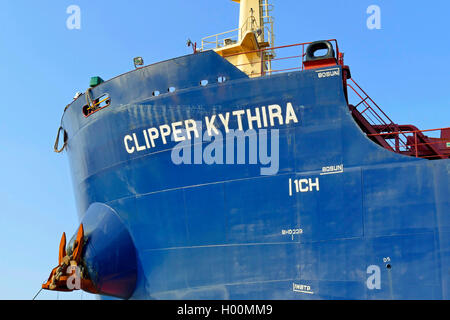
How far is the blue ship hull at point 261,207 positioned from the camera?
1151cm

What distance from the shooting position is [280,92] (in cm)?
1295

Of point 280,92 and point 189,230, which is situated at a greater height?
point 280,92

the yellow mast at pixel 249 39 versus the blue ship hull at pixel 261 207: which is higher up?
the yellow mast at pixel 249 39

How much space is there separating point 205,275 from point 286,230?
2308 millimetres

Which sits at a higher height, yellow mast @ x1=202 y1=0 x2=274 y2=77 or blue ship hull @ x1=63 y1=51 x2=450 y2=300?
yellow mast @ x1=202 y1=0 x2=274 y2=77

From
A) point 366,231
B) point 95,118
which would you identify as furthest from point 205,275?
point 95,118

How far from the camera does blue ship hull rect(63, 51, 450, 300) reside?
11508 millimetres

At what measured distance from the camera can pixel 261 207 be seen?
41.5 ft

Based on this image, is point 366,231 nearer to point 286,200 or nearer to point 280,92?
point 286,200
